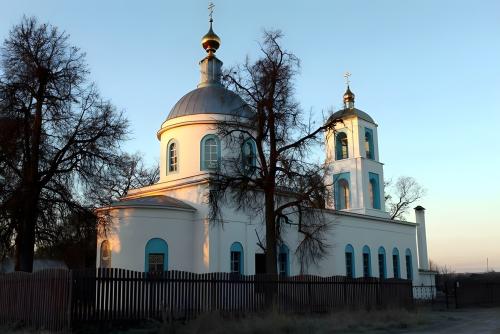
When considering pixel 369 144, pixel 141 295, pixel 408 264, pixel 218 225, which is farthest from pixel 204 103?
pixel 408 264

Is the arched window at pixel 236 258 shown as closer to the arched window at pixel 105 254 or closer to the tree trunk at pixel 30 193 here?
the arched window at pixel 105 254

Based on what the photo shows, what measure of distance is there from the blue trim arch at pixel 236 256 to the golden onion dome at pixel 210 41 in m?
13.1

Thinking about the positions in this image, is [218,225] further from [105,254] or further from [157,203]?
[105,254]

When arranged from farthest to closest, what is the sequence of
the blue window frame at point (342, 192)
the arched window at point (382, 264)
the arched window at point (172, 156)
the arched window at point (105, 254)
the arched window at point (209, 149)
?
the blue window frame at point (342, 192) → the arched window at point (382, 264) → the arched window at point (172, 156) → the arched window at point (209, 149) → the arched window at point (105, 254)

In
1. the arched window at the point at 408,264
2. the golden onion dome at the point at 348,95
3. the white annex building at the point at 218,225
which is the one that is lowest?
the arched window at the point at 408,264

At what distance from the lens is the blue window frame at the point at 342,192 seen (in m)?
38.9

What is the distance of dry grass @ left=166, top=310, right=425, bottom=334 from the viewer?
14.5 meters

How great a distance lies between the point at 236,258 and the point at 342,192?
15.4 m

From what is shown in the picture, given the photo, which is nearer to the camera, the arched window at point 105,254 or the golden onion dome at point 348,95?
the arched window at point 105,254

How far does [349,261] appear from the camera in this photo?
112 ft

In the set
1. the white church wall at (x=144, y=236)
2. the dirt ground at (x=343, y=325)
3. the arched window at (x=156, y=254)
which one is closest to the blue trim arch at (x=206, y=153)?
the white church wall at (x=144, y=236)

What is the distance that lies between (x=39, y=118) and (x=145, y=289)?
9.47 m

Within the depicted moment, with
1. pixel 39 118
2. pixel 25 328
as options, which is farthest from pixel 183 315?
pixel 39 118

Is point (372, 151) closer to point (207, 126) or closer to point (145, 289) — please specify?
point (207, 126)
